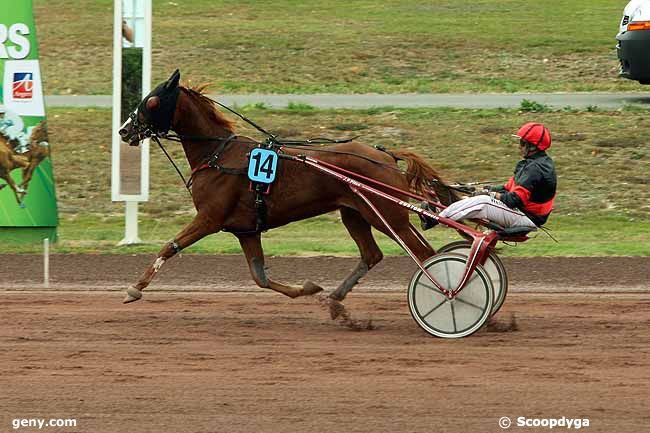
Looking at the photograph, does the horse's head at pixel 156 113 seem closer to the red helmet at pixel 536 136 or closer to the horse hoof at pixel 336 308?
the horse hoof at pixel 336 308

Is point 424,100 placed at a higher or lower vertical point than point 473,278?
lower

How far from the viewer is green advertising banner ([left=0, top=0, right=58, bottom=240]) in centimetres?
1359

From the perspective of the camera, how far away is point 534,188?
9.78 m

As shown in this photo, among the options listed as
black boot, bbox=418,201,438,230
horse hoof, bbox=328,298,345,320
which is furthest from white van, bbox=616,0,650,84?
horse hoof, bbox=328,298,345,320

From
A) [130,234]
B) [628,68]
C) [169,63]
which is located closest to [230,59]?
[169,63]

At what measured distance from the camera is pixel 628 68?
65.0 feet

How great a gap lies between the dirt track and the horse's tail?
106 cm

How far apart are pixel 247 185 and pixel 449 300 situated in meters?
1.84

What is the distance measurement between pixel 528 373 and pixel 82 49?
1737 cm

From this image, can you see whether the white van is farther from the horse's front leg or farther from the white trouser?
the horse's front leg

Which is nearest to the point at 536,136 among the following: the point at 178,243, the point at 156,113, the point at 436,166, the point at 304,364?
the point at 304,364

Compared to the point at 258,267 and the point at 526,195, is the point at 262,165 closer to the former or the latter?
the point at 258,267

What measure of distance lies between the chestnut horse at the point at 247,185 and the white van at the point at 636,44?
32.3 feet

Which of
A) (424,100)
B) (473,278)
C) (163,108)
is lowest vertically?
(424,100)
